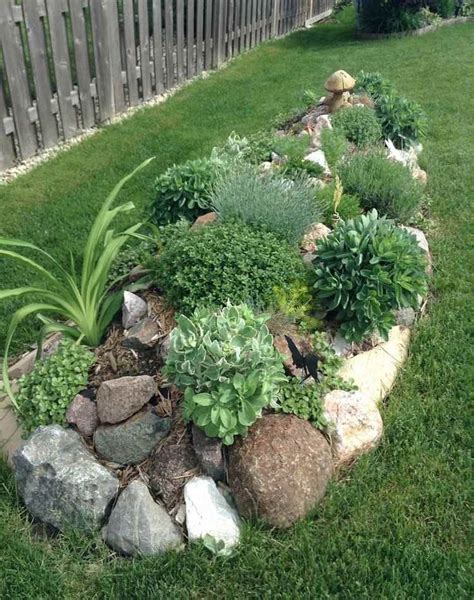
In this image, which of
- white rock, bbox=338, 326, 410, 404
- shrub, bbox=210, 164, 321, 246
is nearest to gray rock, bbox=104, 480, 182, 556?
white rock, bbox=338, 326, 410, 404

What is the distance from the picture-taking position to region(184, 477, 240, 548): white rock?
236cm

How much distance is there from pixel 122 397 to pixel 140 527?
56 cm

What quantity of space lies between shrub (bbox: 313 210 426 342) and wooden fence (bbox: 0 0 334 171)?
3.61 m

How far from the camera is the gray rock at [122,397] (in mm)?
2596

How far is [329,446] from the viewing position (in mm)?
2621

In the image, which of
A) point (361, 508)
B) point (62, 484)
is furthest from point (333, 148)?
point (62, 484)

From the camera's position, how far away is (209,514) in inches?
94.2

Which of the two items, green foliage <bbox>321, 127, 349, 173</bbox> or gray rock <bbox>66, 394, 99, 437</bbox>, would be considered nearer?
gray rock <bbox>66, 394, 99, 437</bbox>

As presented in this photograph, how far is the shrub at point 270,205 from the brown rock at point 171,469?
4.36ft

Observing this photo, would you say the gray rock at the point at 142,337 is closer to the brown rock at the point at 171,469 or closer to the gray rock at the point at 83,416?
the gray rock at the point at 83,416

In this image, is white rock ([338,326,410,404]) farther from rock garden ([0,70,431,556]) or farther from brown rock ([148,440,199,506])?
brown rock ([148,440,199,506])

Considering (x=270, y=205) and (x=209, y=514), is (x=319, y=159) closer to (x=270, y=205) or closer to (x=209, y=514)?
(x=270, y=205)

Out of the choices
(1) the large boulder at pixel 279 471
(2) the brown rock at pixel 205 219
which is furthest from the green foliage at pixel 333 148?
→ (1) the large boulder at pixel 279 471

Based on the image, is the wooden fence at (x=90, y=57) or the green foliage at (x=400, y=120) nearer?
the wooden fence at (x=90, y=57)
